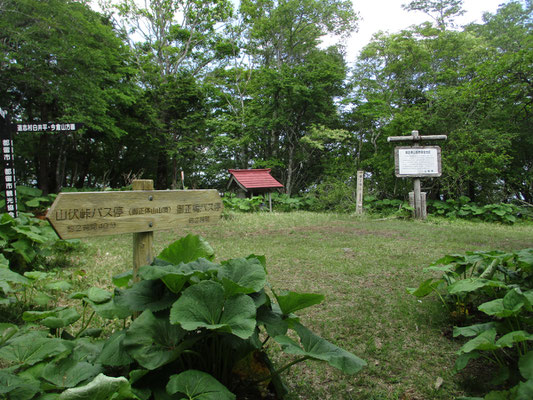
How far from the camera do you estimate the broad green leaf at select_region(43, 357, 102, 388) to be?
1327mm

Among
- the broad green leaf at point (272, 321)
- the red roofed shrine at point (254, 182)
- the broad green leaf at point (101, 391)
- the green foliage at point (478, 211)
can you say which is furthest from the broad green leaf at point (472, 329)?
the red roofed shrine at point (254, 182)

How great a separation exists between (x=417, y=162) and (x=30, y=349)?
10902 mm

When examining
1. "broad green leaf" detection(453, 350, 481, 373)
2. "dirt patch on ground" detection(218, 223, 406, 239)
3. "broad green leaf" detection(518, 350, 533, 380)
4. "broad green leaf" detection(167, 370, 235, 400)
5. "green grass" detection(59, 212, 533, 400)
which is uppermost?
"broad green leaf" detection(167, 370, 235, 400)

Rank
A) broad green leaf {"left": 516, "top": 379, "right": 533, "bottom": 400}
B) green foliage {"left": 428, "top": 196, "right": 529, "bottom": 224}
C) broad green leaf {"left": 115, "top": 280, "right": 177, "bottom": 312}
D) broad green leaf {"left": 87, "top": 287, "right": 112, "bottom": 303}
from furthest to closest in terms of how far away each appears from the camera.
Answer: green foliage {"left": 428, "top": 196, "right": 529, "bottom": 224}, broad green leaf {"left": 87, "top": 287, "right": 112, "bottom": 303}, broad green leaf {"left": 115, "top": 280, "right": 177, "bottom": 312}, broad green leaf {"left": 516, "top": 379, "right": 533, "bottom": 400}

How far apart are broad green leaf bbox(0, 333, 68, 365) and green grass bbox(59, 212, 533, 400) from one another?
1.23m

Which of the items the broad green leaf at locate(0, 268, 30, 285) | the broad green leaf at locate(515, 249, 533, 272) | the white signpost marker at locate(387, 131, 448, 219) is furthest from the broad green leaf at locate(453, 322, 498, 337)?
the white signpost marker at locate(387, 131, 448, 219)

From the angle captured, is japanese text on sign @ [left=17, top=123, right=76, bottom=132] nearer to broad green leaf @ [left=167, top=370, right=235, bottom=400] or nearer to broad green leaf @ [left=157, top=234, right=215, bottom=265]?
broad green leaf @ [left=157, top=234, right=215, bottom=265]

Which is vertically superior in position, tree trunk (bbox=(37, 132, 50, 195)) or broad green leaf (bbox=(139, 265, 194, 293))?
tree trunk (bbox=(37, 132, 50, 195))

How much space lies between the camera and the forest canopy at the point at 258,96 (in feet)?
31.6

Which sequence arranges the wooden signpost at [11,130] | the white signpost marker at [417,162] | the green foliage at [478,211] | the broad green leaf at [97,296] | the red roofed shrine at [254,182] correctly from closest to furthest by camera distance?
1. the broad green leaf at [97,296]
2. the wooden signpost at [11,130]
3. the green foliage at [478,211]
4. the white signpost marker at [417,162]
5. the red roofed shrine at [254,182]

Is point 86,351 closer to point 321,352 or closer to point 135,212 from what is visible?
point 135,212

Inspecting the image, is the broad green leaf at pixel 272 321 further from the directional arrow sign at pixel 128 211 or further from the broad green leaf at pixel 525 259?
the broad green leaf at pixel 525 259

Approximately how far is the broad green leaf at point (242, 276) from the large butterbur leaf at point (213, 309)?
4 cm

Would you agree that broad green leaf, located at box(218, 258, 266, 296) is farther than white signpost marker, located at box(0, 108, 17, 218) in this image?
No
